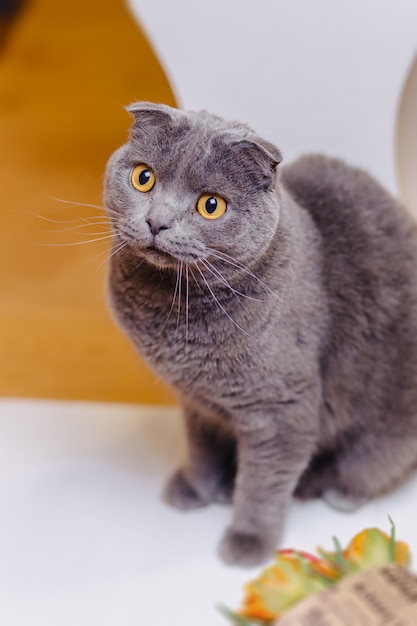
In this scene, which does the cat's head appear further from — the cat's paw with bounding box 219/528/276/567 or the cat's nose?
the cat's paw with bounding box 219/528/276/567

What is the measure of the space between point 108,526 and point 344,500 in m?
0.31

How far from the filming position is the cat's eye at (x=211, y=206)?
0.76 meters

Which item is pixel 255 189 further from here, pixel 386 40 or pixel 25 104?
pixel 25 104

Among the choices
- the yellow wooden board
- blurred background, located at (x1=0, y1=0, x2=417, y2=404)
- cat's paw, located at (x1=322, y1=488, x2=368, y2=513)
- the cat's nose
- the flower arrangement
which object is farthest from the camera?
the yellow wooden board

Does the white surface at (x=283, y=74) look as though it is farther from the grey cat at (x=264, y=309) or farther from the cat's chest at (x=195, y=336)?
the cat's chest at (x=195, y=336)

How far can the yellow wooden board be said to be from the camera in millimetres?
1369

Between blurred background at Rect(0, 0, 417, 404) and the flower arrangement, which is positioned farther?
blurred background at Rect(0, 0, 417, 404)

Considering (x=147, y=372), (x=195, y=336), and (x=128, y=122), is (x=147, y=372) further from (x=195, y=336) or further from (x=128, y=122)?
(x=128, y=122)

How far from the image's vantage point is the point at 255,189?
0.78 meters

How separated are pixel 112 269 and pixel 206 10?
457mm

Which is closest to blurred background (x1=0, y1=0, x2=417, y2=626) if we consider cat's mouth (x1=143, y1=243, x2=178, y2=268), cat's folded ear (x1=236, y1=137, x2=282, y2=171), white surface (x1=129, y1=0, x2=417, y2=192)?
white surface (x1=129, y1=0, x2=417, y2=192)

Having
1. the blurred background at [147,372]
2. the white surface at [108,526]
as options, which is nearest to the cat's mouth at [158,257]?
the blurred background at [147,372]

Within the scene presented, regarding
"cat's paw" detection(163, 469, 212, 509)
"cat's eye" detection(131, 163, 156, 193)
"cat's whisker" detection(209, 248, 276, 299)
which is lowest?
"cat's paw" detection(163, 469, 212, 509)

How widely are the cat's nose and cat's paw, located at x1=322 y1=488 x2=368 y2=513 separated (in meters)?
0.48
